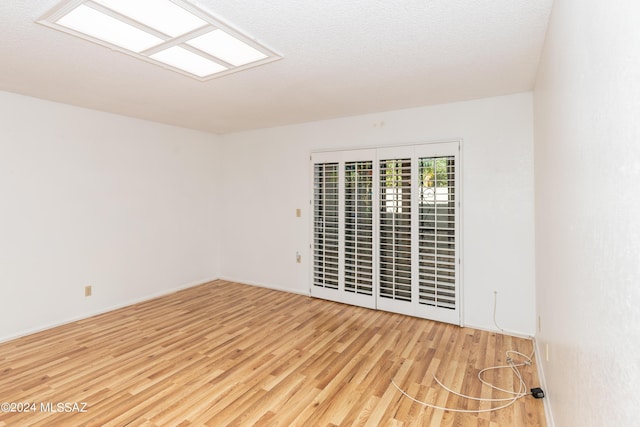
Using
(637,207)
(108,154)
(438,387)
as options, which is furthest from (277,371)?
(108,154)

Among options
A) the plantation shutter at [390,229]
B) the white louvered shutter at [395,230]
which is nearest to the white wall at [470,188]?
the plantation shutter at [390,229]

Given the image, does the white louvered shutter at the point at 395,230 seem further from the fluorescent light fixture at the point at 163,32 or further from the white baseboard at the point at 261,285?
the fluorescent light fixture at the point at 163,32

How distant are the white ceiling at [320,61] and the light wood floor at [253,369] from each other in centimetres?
247

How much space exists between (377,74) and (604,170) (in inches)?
86.6

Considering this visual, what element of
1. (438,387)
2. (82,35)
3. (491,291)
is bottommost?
(438,387)

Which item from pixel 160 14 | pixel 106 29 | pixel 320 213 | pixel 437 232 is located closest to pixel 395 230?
pixel 437 232

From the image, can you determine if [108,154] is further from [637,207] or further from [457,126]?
[637,207]

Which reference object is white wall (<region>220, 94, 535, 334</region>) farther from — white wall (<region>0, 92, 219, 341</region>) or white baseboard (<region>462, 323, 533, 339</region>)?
white wall (<region>0, 92, 219, 341</region>)

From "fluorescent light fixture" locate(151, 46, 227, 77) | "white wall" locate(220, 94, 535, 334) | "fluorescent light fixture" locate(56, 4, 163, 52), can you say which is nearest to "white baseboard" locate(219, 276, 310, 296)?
"white wall" locate(220, 94, 535, 334)

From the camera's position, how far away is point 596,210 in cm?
109

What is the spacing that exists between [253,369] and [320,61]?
2541 millimetres

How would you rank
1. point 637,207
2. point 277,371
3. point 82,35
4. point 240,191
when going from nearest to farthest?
point 637,207, point 82,35, point 277,371, point 240,191

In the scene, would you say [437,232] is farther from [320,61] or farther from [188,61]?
[188,61]

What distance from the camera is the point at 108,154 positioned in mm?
4199
